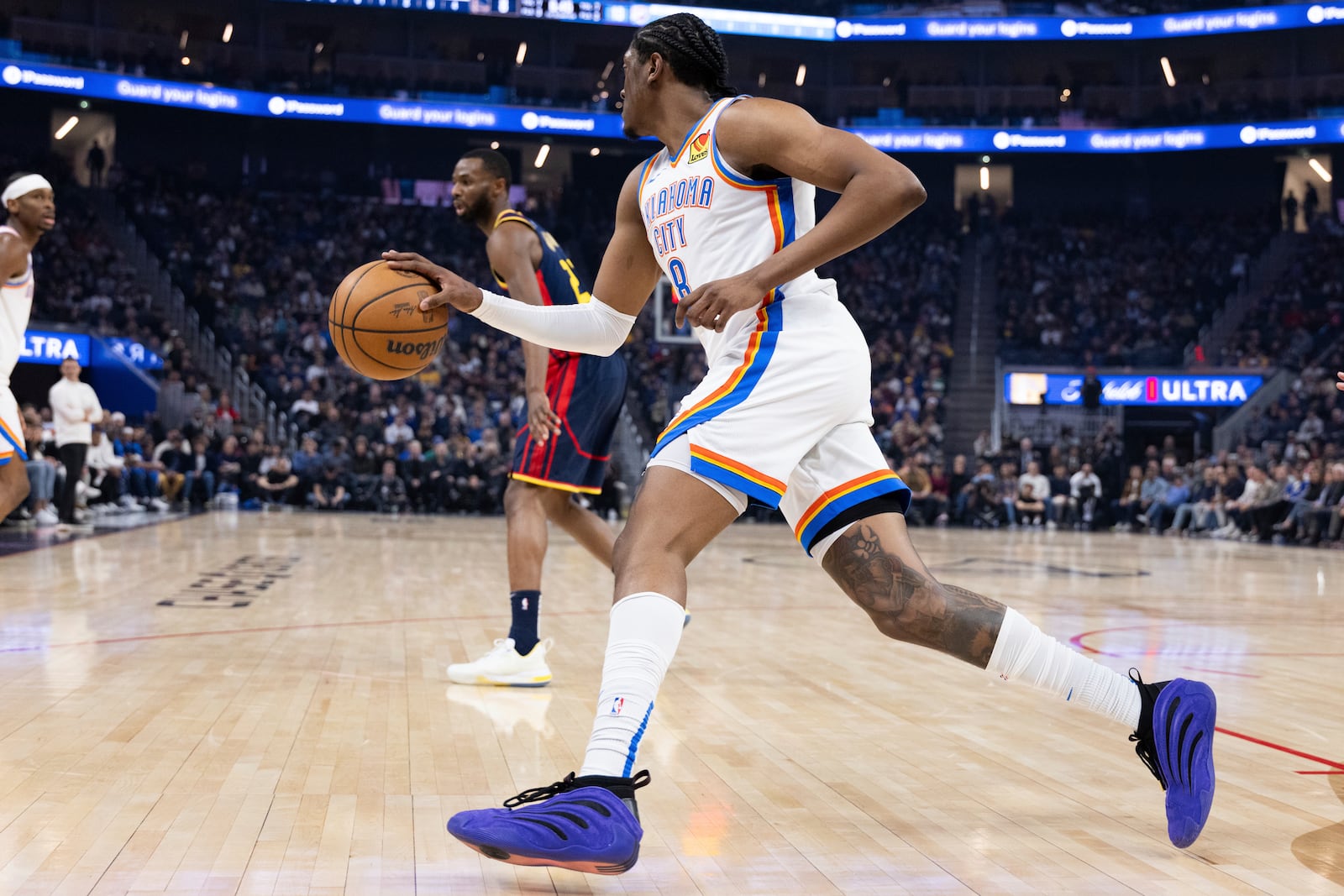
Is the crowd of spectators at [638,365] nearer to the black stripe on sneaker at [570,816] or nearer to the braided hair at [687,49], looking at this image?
the braided hair at [687,49]

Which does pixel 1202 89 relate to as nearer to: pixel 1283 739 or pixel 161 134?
pixel 161 134

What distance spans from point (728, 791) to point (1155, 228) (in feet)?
98.1

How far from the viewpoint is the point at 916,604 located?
2.81 m

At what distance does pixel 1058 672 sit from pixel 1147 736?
0.79ft

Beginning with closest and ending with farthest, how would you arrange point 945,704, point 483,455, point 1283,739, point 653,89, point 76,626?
point 653,89, point 1283,739, point 945,704, point 76,626, point 483,455

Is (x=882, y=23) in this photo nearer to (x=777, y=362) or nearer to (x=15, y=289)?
(x=15, y=289)

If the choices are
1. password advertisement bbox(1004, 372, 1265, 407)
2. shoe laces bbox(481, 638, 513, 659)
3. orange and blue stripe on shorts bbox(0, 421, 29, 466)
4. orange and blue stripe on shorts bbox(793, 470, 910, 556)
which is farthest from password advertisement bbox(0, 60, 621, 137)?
orange and blue stripe on shorts bbox(793, 470, 910, 556)

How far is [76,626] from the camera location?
222 inches

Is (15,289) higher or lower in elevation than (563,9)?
lower

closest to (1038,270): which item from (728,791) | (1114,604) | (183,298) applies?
(183,298)

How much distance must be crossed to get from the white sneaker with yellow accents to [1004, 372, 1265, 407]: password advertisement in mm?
20766

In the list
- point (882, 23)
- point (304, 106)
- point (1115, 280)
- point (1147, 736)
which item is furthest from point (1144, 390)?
point (1147, 736)

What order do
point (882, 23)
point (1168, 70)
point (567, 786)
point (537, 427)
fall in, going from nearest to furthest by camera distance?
point (567, 786) → point (537, 427) → point (882, 23) → point (1168, 70)

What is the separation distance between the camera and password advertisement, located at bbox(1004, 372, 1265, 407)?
76.9 feet
